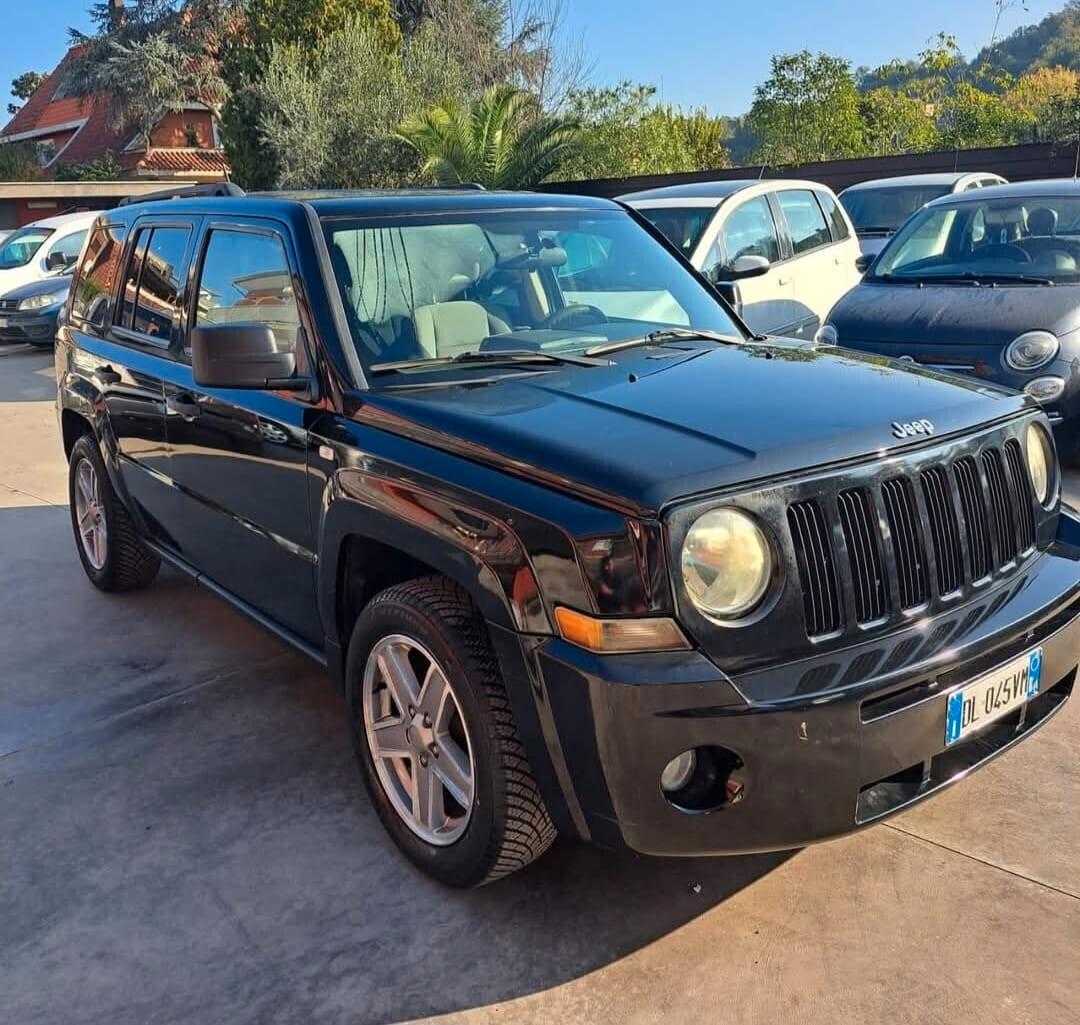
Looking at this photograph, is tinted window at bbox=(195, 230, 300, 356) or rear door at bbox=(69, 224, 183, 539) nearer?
tinted window at bbox=(195, 230, 300, 356)

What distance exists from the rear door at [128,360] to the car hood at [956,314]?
172 inches

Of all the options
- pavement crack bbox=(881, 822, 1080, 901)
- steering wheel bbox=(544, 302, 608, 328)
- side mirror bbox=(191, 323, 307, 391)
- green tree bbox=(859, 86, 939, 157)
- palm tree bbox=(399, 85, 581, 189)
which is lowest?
pavement crack bbox=(881, 822, 1080, 901)

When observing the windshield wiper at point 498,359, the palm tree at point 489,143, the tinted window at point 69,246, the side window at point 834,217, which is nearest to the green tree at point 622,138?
the palm tree at point 489,143

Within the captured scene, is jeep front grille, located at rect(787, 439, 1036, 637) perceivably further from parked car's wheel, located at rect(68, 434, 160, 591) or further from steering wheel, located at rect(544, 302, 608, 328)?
parked car's wheel, located at rect(68, 434, 160, 591)

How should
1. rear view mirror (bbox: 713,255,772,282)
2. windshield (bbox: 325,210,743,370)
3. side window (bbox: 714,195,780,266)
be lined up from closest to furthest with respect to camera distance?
1. windshield (bbox: 325,210,743,370)
2. rear view mirror (bbox: 713,255,772,282)
3. side window (bbox: 714,195,780,266)

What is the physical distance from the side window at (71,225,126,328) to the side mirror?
6.41 ft

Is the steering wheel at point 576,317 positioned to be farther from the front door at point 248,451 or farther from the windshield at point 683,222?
the windshield at point 683,222

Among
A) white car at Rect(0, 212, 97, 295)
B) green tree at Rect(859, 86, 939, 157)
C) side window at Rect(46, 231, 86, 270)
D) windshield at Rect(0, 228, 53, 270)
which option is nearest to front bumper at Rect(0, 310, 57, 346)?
white car at Rect(0, 212, 97, 295)

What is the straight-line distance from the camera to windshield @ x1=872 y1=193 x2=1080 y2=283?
285 inches

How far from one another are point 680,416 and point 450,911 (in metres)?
1.43

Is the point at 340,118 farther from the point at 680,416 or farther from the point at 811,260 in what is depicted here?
the point at 680,416

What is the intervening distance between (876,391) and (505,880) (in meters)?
1.68

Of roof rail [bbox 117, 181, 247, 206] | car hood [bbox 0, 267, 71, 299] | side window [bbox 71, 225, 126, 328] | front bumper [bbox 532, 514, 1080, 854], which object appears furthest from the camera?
car hood [bbox 0, 267, 71, 299]

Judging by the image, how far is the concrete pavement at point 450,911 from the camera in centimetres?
261
